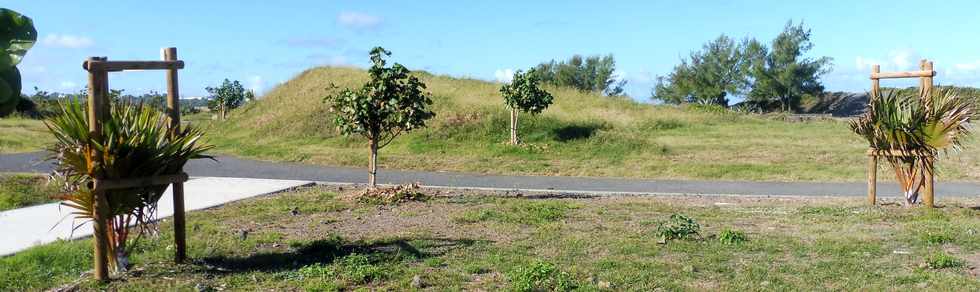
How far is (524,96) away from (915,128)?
1483 cm

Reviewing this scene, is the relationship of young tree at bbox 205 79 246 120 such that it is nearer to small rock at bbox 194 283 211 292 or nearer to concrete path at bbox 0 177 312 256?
concrete path at bbox 0 177 312 256

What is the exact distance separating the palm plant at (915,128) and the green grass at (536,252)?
61 cm

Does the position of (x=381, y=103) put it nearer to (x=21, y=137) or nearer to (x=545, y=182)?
(x=545, y=182)

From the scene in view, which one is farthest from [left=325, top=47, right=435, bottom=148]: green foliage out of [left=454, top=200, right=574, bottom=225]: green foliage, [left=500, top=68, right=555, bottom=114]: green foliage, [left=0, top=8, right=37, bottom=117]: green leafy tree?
[left=500, top=68, right=555, bottom=114]: green foliage

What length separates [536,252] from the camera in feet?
25.1

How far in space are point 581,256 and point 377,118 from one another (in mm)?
6124

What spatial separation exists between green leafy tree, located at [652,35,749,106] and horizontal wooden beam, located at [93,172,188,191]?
57.7m

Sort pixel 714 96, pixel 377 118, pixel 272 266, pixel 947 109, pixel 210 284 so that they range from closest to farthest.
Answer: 1. pixel 210 284
2. pixel 272 266
3. pixel 947 109
4. pixel 377 118
5. pixel 714 96

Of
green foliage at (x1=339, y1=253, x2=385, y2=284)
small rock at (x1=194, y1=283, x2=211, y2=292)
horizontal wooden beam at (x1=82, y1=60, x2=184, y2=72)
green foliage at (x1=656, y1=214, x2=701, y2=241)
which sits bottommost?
small rock at (x1=194, y1=283, x2=211, y2=292)

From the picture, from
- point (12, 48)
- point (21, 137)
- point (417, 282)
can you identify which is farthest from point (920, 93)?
point (21, 137)

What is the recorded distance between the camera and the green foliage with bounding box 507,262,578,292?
591cm

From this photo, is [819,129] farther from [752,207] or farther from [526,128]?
[752,207]

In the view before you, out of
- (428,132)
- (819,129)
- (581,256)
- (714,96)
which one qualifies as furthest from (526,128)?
(714,96)

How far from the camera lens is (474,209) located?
1106 centimetres
